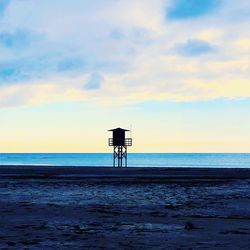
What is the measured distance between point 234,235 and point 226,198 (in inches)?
410

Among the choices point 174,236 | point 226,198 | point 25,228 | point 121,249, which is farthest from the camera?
point 226,198

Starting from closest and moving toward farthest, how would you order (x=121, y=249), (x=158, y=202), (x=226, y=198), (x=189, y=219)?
(x=121, y=249), (x=189, y=219), (x=158, y=202), (x=226, y=198)

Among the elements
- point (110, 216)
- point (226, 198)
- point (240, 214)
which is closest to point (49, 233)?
point (110, 216)

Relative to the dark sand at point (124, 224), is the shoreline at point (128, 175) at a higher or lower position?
lower

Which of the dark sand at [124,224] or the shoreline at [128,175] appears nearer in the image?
the dark sand at [124,224]

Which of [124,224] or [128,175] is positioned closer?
[124,224]

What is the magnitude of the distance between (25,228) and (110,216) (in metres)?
3.30

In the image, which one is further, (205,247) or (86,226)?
(86,226)

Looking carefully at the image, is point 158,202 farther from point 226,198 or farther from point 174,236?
point 174,236

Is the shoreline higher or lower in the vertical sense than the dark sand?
lower

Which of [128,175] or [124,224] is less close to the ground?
[124,224]

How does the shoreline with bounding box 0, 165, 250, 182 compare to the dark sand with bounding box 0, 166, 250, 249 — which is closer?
the dark sand with bounding box 0, 166, 250, 249

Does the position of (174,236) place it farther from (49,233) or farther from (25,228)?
(25,228)

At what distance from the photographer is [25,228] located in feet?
37.3
